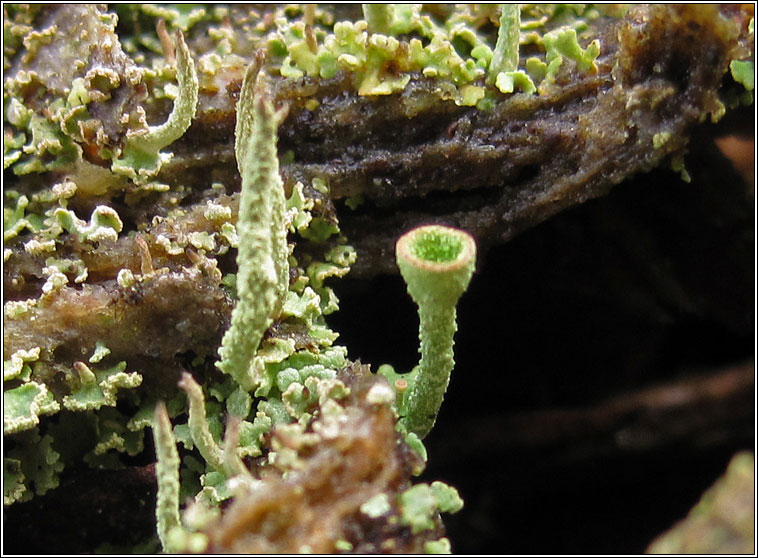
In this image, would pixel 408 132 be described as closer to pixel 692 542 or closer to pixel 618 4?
pixel 618 4

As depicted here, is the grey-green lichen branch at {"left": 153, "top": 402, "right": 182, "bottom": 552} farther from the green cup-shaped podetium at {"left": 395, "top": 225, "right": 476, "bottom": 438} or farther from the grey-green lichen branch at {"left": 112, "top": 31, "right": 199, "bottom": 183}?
the grey-green lichen branch at {"left": 112, "top": 31, "right": 199, "bottom": 183}

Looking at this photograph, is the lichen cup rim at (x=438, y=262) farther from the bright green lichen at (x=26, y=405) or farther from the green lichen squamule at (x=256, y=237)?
the bright green lichen at (x=26, y=405)

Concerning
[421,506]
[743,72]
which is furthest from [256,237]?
[743,72]

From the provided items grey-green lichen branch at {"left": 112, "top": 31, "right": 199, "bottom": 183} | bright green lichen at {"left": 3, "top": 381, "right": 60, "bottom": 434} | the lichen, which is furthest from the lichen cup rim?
bright green lichen at {"left": 3, "top": 381, "right": 60, "bottom": 434}

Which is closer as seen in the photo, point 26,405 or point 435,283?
point 435,283

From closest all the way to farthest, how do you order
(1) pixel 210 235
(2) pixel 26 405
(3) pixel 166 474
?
(3) pixel 166 474 → (2) pixel 26 405 → (1) pixel 210 235

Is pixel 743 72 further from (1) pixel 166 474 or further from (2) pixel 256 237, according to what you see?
(1) pixel 166 474

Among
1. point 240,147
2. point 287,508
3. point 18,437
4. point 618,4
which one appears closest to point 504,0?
point 618,4
